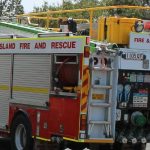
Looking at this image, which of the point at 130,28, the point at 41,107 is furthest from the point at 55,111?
the point at 130,28

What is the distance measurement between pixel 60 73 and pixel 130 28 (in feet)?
5.32

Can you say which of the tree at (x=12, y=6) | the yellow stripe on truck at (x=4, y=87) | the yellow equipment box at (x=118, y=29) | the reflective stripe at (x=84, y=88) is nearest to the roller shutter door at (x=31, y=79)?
the yellow stripe on truck at (x=4, y=87)

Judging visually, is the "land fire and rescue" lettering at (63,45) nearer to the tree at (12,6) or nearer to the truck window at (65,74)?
the truck window at (65,74)

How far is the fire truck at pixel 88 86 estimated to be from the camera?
9.47 metres

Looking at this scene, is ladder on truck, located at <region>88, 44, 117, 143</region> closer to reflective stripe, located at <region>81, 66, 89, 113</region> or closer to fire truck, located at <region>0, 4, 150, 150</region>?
fire truck, located at <region>0, 4, 150, 150</region>

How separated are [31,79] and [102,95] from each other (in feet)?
5.63

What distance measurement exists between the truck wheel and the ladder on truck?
67.3 inches

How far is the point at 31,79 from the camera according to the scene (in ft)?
35.2

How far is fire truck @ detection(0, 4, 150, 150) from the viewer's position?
947 cm

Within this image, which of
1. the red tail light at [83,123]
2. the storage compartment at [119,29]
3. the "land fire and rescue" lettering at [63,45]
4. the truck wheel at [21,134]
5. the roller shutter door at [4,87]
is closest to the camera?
the red tail light at [83,123]

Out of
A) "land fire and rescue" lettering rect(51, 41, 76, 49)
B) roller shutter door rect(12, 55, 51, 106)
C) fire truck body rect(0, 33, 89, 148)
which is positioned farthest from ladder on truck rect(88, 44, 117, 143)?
roller shutter door rect(12, 55, 51, 106)

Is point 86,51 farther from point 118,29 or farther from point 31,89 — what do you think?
point 31,89

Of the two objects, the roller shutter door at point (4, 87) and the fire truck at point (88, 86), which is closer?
the fire truck at point (88, 86)

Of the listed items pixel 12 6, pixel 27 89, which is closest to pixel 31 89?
pixel 27 89
